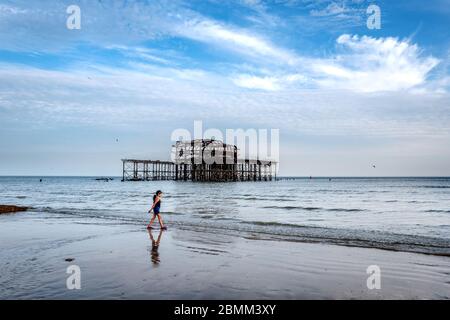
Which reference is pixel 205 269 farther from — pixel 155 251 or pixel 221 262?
pixel 155 251

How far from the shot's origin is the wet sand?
5379 millimetres

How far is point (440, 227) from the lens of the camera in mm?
14383

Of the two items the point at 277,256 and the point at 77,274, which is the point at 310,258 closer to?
the point at 277,256

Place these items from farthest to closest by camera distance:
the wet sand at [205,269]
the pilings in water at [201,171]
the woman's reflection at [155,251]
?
the pilings in water at [201,171], the woman's reflection at [155,251], the wet sand at [205,269]

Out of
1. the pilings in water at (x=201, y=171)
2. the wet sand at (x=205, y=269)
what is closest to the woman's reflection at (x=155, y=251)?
the wet sand at (x=205, y=269)

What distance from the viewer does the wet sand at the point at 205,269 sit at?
538cm

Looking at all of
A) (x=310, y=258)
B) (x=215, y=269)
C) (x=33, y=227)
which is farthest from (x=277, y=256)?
(x=33, y=227)

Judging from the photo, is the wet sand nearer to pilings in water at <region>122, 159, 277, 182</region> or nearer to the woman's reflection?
the woman's reflection

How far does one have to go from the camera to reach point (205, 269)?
22.4 feet

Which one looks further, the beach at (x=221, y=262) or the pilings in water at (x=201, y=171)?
the pilings in water at (x=201, y=171)

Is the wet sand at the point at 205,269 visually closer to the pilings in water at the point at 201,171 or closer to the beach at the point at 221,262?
the beach at the point at 221,262

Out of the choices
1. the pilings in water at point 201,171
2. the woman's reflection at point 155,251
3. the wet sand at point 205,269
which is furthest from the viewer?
the pilings in water at point 201,171

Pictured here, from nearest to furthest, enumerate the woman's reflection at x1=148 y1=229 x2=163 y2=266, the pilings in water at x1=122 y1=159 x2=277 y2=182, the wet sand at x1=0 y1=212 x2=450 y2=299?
the wet sand at x1=0 y1=212 x2=450 y2=299 → the woman's reflection at x1=148 y1=229 x2=163 y2=266 → the pilings in water at x1=122 y1=159 x2=277 y2=182

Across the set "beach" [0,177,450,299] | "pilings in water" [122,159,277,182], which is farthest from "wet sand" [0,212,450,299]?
"pilings in water" [122,159,277,182]
